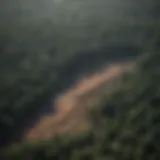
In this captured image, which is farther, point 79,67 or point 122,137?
point 79,67

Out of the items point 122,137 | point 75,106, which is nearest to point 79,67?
point 75,106

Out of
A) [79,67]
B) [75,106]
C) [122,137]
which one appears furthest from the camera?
[79,67]

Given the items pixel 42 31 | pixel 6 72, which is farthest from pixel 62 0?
pixel 6 72

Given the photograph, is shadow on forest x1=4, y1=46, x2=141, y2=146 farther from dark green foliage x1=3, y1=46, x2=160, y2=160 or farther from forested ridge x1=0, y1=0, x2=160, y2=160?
dark green foliage x1=3, y1=46, x2=160, y2=160

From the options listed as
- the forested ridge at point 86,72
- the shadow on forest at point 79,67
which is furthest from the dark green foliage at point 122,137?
the shadow on forest at point 79,67

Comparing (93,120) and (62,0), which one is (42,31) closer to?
(62,0)

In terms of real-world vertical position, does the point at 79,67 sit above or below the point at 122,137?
Answer: above

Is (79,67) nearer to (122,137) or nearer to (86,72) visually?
(86,72)
